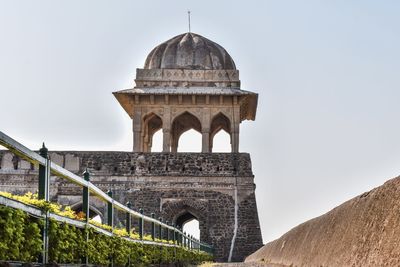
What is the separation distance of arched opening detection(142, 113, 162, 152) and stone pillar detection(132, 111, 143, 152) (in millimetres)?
358

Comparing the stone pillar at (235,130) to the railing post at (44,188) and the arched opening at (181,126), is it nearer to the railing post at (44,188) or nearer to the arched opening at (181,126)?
the arched opening at (181,126)

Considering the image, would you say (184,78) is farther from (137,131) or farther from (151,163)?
(151,163)

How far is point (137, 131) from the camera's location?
99.8 feet

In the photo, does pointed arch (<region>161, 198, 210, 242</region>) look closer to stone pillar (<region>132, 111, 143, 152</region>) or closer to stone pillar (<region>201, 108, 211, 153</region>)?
stone pillar (<region>201, 108, 211, 153</region>)

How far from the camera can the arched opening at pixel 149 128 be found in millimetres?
31000

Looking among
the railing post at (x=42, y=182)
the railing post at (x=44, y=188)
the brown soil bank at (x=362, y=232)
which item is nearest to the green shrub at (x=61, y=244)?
the railing post at (x=44, y=188)

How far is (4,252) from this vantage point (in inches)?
151

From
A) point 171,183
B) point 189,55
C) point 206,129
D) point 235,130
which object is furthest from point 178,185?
point 189,55

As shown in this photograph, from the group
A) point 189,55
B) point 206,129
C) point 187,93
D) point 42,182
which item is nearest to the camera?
point 42,182

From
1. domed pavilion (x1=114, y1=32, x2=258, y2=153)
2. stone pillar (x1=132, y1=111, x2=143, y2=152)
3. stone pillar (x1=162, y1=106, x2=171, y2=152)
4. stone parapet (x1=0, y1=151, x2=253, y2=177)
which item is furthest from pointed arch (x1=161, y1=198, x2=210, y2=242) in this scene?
stone pillar (x1=132, y1=111, x2=143, y2=152)

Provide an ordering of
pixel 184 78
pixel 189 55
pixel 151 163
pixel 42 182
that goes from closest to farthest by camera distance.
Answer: pixel 42 182 → pixel 151 163 → pixel 184 78 → pixel 189 55

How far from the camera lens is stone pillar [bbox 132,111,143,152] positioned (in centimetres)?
3017

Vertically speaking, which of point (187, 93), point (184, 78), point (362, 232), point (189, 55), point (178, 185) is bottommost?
point (362, 232)

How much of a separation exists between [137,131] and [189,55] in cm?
349
